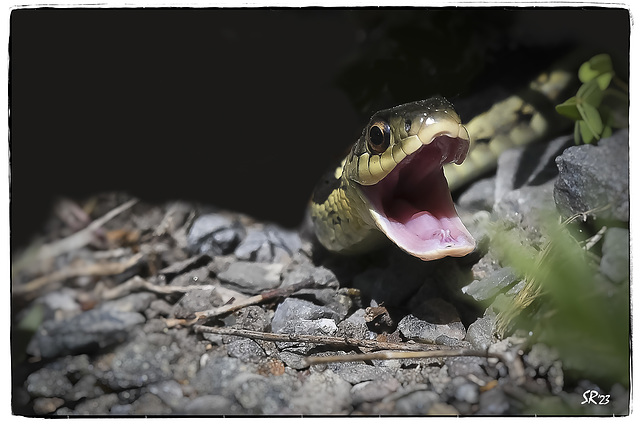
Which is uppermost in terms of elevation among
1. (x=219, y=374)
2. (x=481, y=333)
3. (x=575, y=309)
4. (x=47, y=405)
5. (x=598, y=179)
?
(x=598, y=179)

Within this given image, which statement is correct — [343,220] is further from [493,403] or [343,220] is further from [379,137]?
[493,403]

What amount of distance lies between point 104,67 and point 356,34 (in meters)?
0.47

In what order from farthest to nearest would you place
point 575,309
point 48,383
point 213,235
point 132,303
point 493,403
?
1. point 213,235
2. point 132,303
3. point 48,383
4. point 493,403
5. point 575,309

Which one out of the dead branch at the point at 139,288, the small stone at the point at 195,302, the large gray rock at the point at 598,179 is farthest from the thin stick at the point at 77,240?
the large gray rock at the point at 598,179

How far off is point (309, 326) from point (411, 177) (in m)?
0.32

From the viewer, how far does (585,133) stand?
946 mm

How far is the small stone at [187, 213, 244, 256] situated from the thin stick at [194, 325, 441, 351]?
33 centimetres

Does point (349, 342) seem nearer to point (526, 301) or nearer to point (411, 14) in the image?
point (526, 301)

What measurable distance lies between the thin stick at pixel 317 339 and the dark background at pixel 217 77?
14.8 inches

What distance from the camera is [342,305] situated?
3.43 ft

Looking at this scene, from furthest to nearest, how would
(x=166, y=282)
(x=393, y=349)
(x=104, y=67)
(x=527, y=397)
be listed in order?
(x=166, y=282) → (x=104, y=67) → (x=393, y=349) → (x=527, y=397)

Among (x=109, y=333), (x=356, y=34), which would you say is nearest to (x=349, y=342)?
(x=109, y=333)

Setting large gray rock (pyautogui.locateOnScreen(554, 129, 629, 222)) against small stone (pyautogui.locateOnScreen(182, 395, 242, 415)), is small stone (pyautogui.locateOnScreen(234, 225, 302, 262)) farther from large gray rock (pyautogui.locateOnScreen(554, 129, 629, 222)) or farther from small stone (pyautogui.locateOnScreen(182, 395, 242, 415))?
large gray rock (pyautogui.locateOnScreen(554, 129, 629, 222))

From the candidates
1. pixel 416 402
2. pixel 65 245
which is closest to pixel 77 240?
pixel 65 245
